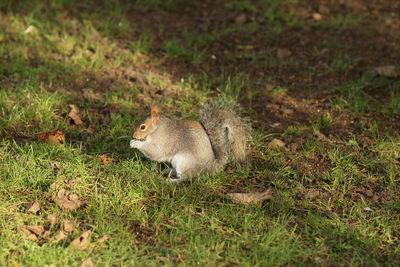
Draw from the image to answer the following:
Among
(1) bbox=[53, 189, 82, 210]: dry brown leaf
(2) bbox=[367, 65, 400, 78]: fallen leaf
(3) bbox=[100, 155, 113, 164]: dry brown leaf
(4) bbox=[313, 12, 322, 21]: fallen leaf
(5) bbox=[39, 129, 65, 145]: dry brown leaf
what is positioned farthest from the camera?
(4) bbox=[313, 12, 322, 21]: fallen leaf

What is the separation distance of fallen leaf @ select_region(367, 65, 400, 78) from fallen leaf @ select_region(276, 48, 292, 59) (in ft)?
2.66

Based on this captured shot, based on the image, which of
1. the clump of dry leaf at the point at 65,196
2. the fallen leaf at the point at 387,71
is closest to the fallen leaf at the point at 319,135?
the fallen leaf at the point at 387,71

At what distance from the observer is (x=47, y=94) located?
3.59 m

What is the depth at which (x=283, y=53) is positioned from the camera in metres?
4.45

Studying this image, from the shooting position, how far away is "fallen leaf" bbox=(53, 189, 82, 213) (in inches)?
99.7

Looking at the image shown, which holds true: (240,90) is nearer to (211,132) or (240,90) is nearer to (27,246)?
(211,132)

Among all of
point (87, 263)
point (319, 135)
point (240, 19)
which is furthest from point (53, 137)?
point (240, 19)

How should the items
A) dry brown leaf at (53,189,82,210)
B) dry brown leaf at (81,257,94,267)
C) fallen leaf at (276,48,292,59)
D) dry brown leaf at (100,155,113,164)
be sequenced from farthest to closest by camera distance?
fallen leaf at (276,48,292,59), dry brown leaf at (100,155,113,164), dry brown leaf at (53,189,82,210), dry brown leaf at (81,257,94,267)

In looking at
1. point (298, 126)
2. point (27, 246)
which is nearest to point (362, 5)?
point (298, 126)

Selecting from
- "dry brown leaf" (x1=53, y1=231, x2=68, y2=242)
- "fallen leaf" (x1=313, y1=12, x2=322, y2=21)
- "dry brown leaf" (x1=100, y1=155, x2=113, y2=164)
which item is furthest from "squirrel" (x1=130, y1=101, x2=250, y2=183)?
"fallen leaf" (x1=313, y1=12, x2=322, y2=21)

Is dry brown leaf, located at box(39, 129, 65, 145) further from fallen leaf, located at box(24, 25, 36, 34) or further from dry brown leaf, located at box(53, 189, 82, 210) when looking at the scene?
fallen leaf, located at box(24, 25, 36, 34)

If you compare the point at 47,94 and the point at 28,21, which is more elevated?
the point at 28,21

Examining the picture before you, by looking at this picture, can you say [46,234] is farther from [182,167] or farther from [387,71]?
[387,71]

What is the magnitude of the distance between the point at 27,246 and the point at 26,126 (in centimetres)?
135
